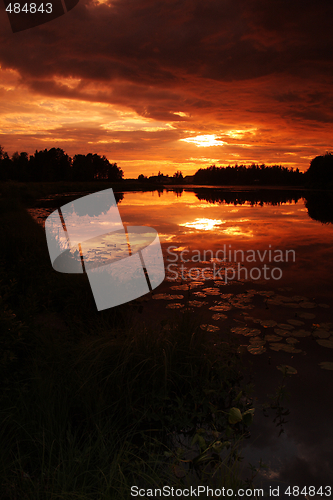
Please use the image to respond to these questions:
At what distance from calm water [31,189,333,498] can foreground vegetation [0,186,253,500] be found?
1.31 feet

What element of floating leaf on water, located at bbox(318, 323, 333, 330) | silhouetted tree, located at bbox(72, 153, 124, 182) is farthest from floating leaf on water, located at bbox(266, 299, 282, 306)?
silhouetted tree, located at bbox(72, 153, 124, 182)

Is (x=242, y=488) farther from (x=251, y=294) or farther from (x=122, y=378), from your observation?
(x=251, y=294)

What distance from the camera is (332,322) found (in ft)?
17.0

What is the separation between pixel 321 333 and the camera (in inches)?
186

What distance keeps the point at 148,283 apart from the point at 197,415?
4136mm

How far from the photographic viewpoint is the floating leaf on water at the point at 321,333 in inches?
183

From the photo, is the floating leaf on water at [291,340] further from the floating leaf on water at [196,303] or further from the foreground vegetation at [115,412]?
the floating leaf on water at [196,303]

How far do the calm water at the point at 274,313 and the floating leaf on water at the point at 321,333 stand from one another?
0.01 metres

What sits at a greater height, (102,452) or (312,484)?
(102,452)

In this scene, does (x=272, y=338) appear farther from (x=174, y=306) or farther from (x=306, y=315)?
(x=174, y=306)

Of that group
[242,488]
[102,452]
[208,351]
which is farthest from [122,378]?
[242,488]

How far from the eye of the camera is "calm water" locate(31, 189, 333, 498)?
9.42 feet

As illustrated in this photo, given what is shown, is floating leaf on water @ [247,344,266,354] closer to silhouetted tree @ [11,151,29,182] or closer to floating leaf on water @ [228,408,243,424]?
floating leaf on water @ [228,408,243,424]

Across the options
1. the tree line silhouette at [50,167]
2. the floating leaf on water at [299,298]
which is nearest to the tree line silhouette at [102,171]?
the tree line silhouette at [50,167]
